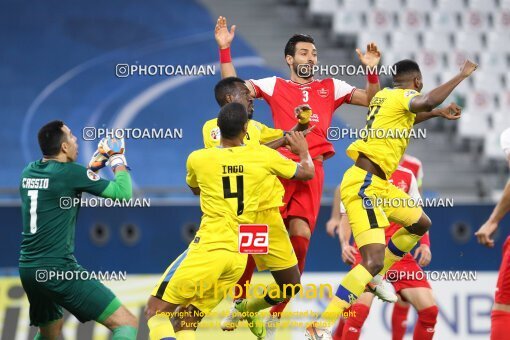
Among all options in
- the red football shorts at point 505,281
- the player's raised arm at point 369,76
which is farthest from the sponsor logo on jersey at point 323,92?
the red football shorts at point 505,281

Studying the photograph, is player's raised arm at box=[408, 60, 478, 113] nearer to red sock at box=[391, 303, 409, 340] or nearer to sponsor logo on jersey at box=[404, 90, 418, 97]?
sponsor logo on jersey at box=[404, 90, 418, 97]

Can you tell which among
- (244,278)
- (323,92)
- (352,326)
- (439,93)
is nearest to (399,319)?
(352,326)

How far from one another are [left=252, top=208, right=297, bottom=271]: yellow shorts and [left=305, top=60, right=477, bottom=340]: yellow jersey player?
516 millimetres

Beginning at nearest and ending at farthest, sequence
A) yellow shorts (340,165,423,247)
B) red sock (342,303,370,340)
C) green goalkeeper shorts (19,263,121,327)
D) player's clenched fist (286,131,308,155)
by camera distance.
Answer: green goalkeeper shorts (19,263,121,327), player's clenched fist (286,131,308,155), yellow shorts (340,165,423,247), red sock (342,303,370,340)

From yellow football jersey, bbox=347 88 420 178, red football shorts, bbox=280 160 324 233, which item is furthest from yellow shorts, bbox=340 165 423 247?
red football shorts, bbox=280 160 324 233

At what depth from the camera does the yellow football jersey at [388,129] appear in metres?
9.00

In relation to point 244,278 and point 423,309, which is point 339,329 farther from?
point 244,278

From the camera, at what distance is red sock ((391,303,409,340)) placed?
11.0m

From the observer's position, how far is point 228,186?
8.05 meters

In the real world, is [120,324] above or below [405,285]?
below

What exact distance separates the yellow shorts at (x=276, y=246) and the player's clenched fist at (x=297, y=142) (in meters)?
0.54

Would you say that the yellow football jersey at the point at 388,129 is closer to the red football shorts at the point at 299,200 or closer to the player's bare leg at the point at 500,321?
the red football shorts at the point at 299,200

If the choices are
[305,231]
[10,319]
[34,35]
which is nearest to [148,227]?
[10,319]

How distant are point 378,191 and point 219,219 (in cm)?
165
